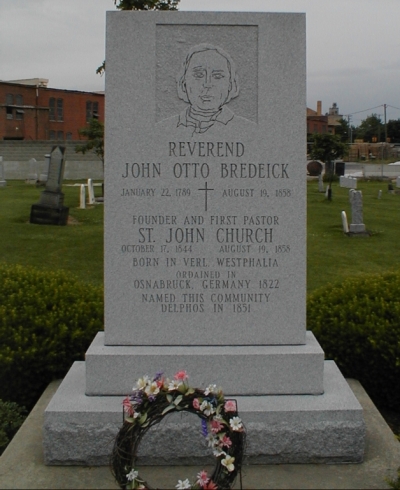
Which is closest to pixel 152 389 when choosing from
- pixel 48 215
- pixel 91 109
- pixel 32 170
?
pixel 48 215

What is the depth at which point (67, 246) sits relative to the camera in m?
14.9

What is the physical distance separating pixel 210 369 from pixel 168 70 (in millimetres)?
2057

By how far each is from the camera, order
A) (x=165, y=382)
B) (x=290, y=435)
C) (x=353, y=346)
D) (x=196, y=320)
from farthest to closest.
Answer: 1. (x=353, y=346)
2. (x=196, y=320)
3. (x=290, y=435)
4. (x=165, y=382)

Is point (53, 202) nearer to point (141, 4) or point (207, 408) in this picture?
point (141, 4)

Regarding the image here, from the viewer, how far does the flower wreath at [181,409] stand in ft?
11.2

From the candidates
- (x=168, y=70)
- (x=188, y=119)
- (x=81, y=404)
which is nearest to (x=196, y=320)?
(x=81, y=404)

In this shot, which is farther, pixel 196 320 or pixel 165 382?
pixel 196 320

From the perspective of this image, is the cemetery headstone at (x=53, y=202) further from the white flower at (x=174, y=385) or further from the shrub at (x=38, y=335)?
the white flower at (x=174, y=385)

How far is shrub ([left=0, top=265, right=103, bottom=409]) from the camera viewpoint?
220 inches

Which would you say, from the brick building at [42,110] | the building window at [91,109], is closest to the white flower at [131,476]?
the brick building at [42,110]

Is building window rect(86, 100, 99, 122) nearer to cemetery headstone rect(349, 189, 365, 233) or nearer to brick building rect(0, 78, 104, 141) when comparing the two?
brick building rect(0, 78, 104, 141)

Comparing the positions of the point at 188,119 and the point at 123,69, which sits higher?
the point at 123,69

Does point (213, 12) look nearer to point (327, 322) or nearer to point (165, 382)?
point (165, 382)

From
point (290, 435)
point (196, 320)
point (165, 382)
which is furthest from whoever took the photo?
point (196, 320)
